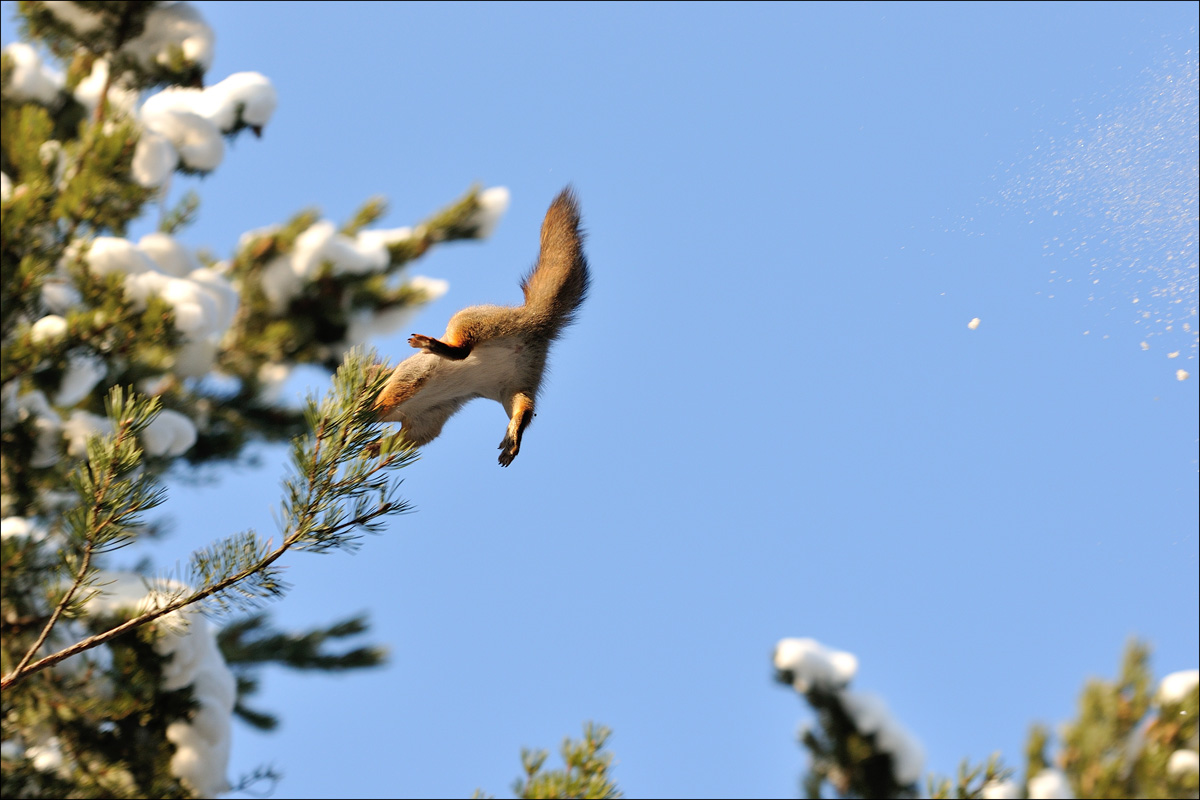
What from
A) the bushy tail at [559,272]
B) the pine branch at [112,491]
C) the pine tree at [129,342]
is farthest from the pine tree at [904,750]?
the pine branch at [112,491]

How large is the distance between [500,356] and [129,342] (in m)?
2.70

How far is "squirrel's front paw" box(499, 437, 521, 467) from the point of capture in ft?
6.41

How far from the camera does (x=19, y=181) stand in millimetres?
4703

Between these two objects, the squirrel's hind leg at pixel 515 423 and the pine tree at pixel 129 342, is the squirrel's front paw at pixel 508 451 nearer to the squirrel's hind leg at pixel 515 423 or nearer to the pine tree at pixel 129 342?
the squirrel's hind leg at pixel 515 423

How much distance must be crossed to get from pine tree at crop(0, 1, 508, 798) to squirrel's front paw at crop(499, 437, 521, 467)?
3.67 ft

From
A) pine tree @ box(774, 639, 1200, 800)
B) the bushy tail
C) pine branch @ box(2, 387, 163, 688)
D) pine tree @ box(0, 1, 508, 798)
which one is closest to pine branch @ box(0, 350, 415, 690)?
pine branch @ box(2, 387, 163, 688)

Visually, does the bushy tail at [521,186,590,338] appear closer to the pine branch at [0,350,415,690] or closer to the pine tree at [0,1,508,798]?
the pine branch at [0,350,415,690]

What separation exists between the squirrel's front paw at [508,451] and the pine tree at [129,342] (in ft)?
3.67

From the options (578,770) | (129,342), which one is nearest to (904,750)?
(578,770)

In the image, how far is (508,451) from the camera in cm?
197

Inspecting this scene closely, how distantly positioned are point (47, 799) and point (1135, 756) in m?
4.67

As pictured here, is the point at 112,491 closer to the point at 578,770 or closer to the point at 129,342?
the point at 578,770

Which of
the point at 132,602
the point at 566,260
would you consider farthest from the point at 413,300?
the point at 566,260

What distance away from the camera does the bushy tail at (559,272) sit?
213 centimetres
